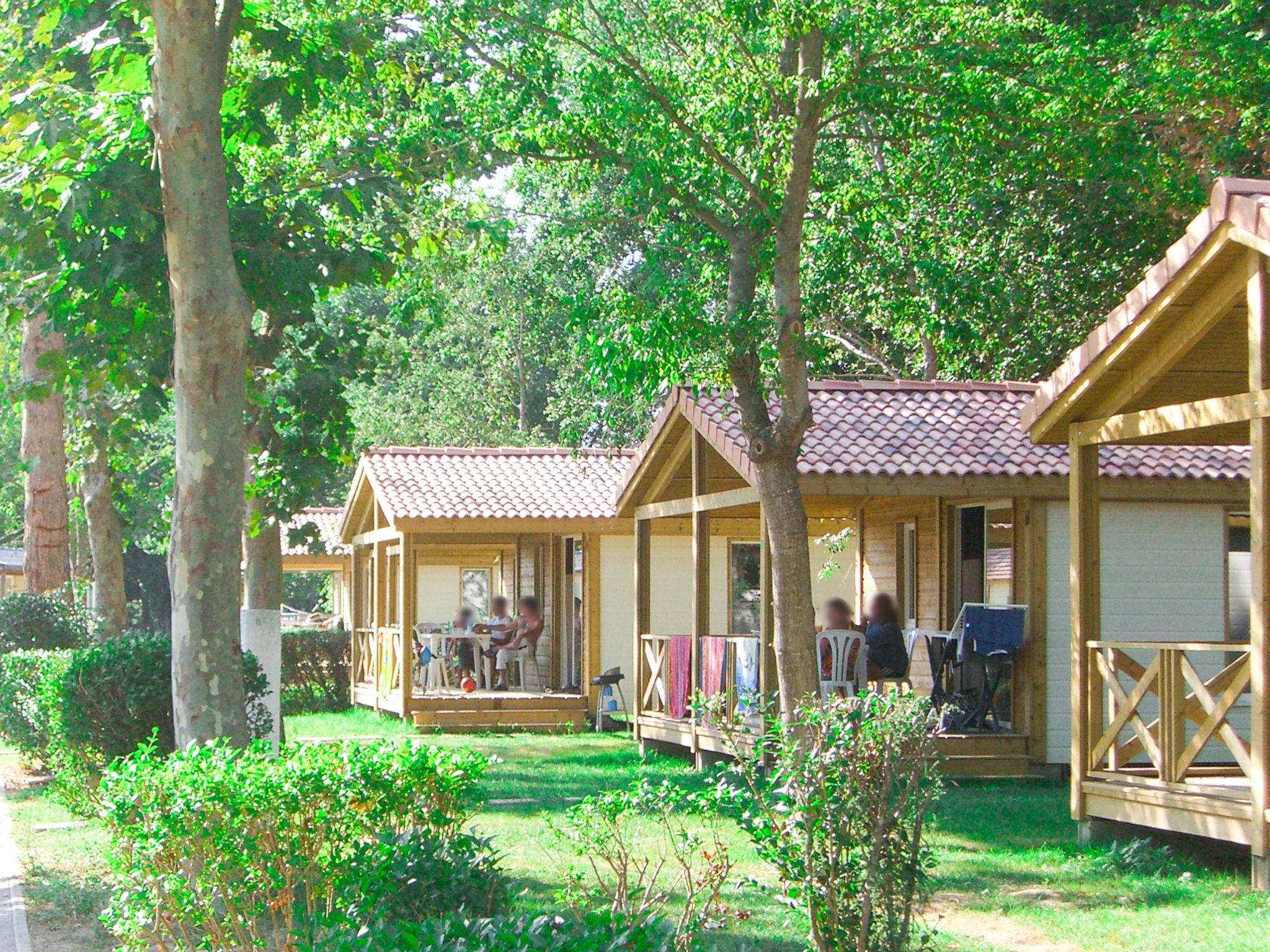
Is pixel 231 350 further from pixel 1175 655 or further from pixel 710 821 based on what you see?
pixel 1175 655

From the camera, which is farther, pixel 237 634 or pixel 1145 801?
pixel 1145 801

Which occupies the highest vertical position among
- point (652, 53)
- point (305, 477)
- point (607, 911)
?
point (652, 53)

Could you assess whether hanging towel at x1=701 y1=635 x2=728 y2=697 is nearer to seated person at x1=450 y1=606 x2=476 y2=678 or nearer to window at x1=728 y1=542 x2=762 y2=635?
window at x1=728 y1=542 x2=762 y2=635

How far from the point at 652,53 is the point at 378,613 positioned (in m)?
11.3

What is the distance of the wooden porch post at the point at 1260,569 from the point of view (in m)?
7.83

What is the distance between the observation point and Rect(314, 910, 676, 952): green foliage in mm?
3971

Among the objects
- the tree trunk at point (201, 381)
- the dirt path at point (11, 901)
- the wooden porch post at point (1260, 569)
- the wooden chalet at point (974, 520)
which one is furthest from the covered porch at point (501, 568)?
the tree trunk at point (201, 381)

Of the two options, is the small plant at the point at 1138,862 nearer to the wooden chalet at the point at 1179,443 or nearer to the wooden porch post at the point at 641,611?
the wooden chalet at the point at 1179,443

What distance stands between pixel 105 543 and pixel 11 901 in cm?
915

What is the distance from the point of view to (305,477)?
38.1ft

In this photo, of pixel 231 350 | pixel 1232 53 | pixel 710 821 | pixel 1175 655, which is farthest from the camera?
pixel 1232 53

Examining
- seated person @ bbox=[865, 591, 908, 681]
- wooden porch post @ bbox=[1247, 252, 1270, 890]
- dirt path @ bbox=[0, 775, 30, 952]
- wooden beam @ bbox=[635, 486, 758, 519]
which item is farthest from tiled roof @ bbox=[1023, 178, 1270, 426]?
dirt path @ bbox=[0, 775, 30, 952]

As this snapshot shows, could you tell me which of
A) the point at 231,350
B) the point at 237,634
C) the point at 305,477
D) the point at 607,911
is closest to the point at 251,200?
the point at 305,477

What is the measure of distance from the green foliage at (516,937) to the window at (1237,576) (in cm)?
1140
